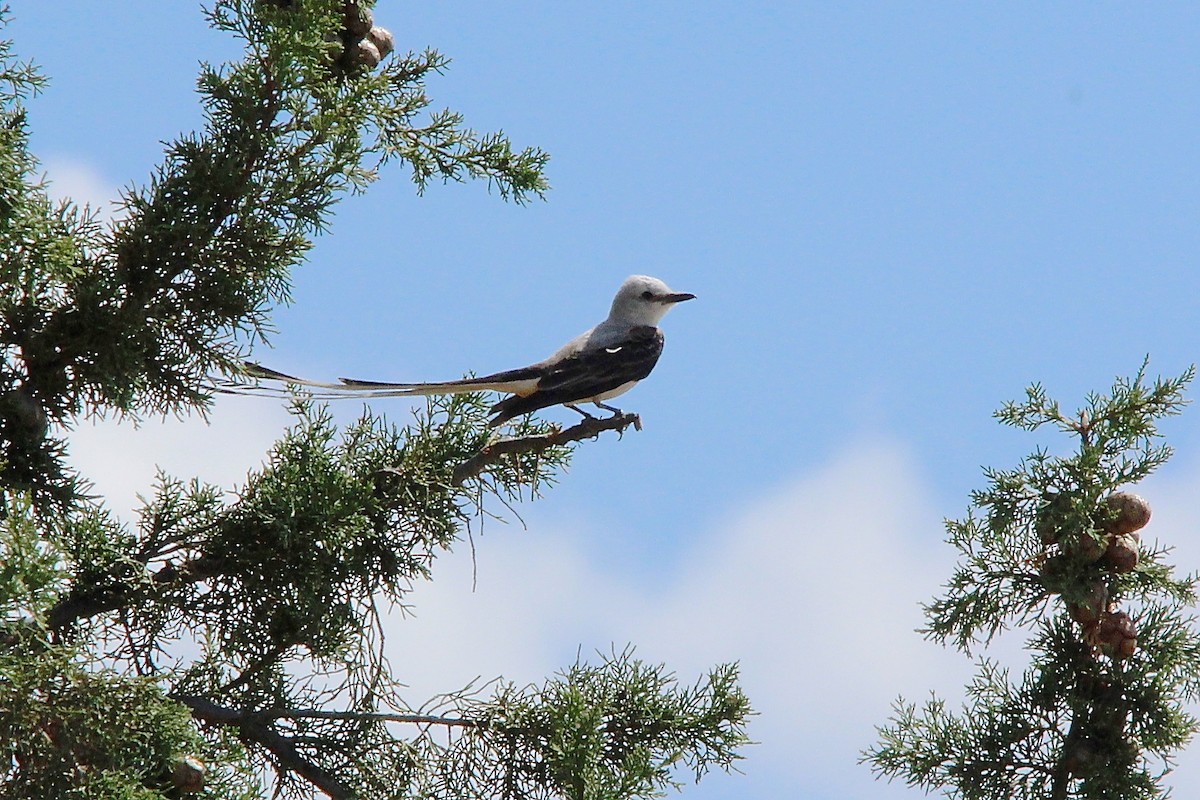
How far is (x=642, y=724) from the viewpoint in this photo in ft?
14.5

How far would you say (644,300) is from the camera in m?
7.21

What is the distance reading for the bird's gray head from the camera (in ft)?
23.6

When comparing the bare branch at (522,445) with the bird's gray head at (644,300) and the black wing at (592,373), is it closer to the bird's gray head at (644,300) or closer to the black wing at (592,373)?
the black wing at (592,373)

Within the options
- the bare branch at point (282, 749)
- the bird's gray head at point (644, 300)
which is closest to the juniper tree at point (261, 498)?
the bare branch at point (282, 749)

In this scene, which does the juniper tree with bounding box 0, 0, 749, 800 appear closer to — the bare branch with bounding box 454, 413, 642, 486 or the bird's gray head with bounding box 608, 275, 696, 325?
the bare branch with bounding box 454, 413, 642, 486

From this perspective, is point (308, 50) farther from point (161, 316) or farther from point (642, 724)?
point (642, 724)

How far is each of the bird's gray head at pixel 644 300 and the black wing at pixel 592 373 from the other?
0.19 meters

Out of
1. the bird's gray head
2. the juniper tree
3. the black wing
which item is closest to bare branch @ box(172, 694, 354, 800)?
the juniper tree

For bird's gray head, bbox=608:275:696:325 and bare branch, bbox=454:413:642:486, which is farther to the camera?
bird's gray head, bbox=608:275:696:325

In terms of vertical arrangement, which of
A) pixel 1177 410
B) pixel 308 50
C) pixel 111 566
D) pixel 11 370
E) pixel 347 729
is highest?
pixel 308 50

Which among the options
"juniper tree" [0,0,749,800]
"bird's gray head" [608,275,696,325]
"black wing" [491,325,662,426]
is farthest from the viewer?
"bird's gray head" [608,275,696,325]

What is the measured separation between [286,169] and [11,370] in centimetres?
105

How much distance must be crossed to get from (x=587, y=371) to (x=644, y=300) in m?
1.22

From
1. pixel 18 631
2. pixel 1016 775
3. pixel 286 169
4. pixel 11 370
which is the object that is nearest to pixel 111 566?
pixel 11 370
